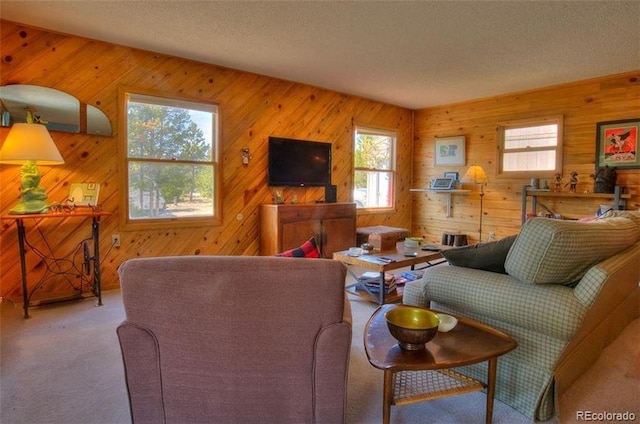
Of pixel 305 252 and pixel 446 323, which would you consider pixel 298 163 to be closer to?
pixel 305 252

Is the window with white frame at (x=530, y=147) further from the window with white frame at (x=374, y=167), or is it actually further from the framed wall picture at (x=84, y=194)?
Answer: the framed wall picture at (x=84, y=194)

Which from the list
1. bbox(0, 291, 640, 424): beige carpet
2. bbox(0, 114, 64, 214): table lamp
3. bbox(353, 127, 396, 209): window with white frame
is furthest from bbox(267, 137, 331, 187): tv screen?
bbox(0, 291, 640, 424): beige carpet

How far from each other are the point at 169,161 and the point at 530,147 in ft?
15.3

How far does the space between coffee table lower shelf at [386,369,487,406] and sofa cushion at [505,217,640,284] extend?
1.76ft

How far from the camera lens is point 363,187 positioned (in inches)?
231

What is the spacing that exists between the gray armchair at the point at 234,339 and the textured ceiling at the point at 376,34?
2315 mm

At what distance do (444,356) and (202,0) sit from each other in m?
2.80

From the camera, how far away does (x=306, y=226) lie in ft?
14.7

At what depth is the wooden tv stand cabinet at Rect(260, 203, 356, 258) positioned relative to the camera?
4.29 meters

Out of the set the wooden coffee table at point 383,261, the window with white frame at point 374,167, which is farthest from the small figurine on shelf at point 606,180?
the window with white frame at point 374,167

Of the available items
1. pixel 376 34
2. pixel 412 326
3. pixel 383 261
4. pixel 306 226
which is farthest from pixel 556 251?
pixel 306 226

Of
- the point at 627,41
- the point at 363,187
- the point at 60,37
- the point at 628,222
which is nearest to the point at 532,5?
the point at 627,41

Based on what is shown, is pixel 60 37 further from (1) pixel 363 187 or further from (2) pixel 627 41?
(2) pixel 627 41

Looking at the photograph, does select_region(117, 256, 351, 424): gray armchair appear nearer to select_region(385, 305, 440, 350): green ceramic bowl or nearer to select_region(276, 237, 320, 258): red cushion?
select_region(385, 305, 440, 350): green ceramic bowl
